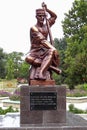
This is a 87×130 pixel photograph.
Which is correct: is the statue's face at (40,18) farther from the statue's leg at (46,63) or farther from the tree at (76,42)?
the tree at (76,42)

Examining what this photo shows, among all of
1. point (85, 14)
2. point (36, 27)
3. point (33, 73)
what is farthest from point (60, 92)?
point (85, 14)

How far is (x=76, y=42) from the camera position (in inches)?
1395

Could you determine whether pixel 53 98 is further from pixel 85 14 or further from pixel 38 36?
pixel 85 14

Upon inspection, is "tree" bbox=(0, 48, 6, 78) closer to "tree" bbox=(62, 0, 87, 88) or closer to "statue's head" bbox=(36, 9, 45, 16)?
"tree" bbox=(62, 0, 87, 88)

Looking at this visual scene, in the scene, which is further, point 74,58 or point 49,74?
point 74,58

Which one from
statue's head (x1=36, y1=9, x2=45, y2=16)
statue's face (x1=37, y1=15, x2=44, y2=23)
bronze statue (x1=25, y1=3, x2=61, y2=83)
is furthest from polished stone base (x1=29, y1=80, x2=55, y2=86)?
statue's head (x1=36, y1=9, x2=45, y2=16)

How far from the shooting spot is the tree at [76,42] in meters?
34.4

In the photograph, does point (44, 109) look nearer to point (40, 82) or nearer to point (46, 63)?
point (40, 82)

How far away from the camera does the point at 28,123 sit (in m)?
11.2

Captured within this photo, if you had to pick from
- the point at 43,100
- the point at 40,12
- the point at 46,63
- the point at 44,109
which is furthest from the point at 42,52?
the point at 44,109

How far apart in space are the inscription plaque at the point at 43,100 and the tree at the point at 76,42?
2255 centimetres

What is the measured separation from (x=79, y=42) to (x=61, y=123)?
83.1 ft

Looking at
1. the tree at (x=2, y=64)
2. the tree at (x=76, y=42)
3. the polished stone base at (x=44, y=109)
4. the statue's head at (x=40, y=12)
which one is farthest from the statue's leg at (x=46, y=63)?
the tree at (x=2, y=64)

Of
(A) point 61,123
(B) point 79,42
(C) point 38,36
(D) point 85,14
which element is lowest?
(A) point 61,123
